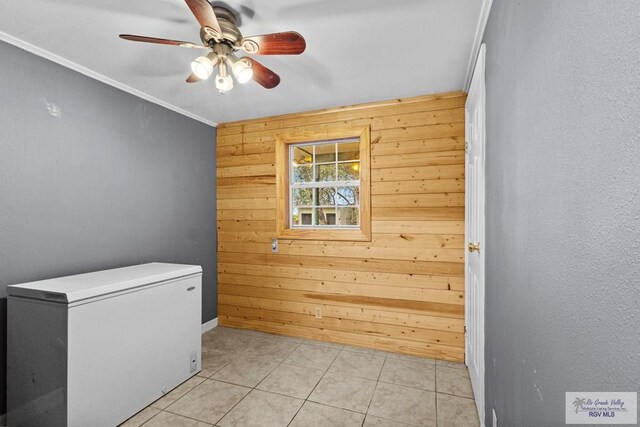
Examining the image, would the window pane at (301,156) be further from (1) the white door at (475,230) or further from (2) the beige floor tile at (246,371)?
(2) the beige floor tile at (246,371)

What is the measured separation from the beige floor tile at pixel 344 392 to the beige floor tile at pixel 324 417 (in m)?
0.05

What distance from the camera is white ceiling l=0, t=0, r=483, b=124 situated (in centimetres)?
163

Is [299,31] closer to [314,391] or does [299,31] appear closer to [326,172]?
[326,172]

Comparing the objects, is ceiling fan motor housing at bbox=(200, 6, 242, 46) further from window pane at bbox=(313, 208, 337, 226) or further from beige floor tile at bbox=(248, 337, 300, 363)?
beige floor tile at bbox=(248, 337, 300, 363)

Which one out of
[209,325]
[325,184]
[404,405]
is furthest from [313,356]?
[325,184]

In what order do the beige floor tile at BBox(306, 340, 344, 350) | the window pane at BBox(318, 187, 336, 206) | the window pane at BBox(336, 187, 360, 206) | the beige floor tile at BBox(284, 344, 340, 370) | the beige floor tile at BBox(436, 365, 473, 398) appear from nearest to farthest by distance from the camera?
the beige floor tile at BBox(436, 365, 473, 398) → the beige floor tile at BBox(284, 344, 340, 370) → the beige floor tile at BBox(306, 340, 344, 350) → the window pane at BBox(336, 187, 360, 206) → the window pane at BBox(318, 187, 336, 206)

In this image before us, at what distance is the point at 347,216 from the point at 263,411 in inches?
75.6

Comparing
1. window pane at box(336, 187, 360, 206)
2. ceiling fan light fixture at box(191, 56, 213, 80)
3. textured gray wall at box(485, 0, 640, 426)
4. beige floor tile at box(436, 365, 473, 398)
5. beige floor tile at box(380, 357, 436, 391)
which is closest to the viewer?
textured gray wall at box(485, 0, 640, 426)

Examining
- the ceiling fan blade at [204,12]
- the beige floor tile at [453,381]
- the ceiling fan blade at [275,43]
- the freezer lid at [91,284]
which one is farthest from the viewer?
the beige floor tile at [453,381]

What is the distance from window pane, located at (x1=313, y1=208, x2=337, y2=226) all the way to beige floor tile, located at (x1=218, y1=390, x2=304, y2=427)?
5.69ft

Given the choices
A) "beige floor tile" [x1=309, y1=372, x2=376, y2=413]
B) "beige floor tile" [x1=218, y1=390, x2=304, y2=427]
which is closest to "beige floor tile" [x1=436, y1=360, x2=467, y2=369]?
"beige floor tile" [x1=309, y1=372, x2=376, y2=413]

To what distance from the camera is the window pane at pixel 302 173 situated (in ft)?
11.2

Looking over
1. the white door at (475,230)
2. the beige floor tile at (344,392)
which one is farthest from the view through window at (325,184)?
the beige floor tile at (344,392)

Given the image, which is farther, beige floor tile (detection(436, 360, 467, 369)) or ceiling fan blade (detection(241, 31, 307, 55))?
beige floor tile (detection(436, 360, 467, 369))
